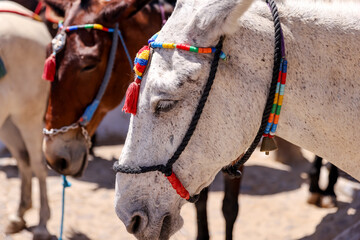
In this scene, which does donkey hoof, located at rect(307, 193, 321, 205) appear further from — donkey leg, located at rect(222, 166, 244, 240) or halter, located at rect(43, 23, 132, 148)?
halter, located at rect(43, 23, 132, 148)

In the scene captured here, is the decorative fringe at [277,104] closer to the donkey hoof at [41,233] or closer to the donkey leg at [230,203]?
the donkey leg at [230,203]

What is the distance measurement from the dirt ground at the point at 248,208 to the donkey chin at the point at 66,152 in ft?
1.98

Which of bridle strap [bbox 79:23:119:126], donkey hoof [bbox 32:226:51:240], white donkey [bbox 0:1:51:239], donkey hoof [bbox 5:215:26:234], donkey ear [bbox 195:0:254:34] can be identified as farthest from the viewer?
donkey hoof [bbox 5:215:26:234]

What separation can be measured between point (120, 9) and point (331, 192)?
2670 mm

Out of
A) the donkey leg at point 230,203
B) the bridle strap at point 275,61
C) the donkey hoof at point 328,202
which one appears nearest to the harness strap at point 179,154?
the bridle strap at point 275,61

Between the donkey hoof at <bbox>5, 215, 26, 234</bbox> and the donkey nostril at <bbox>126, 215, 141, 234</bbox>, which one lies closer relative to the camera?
the donkey nostril at <bbox>126, 215, 141, 234</bbox>

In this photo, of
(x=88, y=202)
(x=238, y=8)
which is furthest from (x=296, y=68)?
(x=88, y=202)

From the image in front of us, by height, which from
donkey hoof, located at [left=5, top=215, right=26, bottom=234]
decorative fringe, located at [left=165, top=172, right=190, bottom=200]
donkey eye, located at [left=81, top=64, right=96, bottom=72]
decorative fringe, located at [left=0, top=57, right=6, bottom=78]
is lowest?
donkey hoof, located at [left=5, top=215, right=26, bottom=234]

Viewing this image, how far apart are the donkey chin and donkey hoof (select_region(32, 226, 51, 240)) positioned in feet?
2.23

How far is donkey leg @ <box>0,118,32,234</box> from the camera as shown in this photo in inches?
145

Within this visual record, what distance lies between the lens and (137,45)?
3.09m

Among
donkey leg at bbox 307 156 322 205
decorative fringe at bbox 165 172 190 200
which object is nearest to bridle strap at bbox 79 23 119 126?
decorative fringe at bbox 165 172 190 200

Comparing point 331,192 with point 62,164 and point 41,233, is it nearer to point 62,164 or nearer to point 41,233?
point 62,164

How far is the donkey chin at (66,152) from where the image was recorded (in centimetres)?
296
